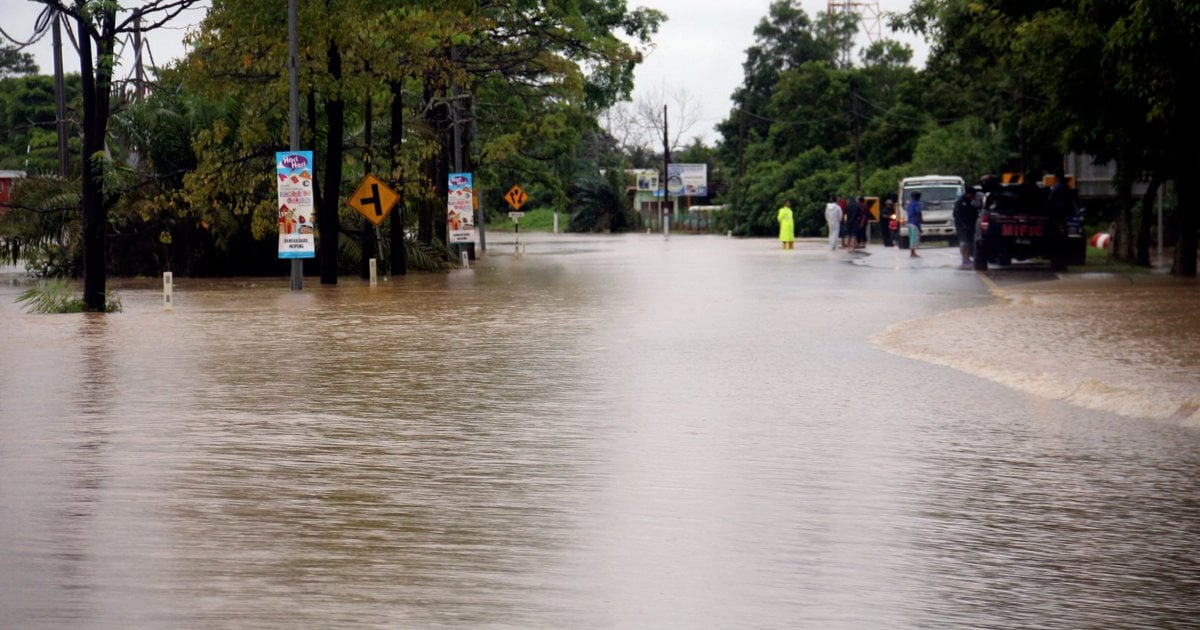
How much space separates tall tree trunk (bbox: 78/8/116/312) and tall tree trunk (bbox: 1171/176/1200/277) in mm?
19423

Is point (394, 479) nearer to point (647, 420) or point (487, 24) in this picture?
point (647, 420)

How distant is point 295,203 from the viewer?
32344mm

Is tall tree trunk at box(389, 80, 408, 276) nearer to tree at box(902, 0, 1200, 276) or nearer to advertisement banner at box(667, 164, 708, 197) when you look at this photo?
tree at box(902, 0, 1200, 276)

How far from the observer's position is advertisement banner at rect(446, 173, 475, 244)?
4241 centimetres

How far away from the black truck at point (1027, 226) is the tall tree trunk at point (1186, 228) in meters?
3.95

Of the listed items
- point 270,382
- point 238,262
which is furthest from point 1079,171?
point 270,382

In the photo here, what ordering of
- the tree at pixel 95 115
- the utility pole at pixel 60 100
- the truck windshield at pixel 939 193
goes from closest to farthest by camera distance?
the tree at pixel 95 115 < the utility pole at pixel 60 100 < the truck windshield at pixel 939 193

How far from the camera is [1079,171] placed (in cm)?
5359

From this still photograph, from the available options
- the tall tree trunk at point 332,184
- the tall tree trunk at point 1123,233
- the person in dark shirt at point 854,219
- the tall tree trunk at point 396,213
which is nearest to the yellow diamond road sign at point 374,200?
the tall tree trunk at point 332,184

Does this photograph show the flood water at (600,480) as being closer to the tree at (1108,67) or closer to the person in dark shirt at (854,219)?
the tree at (1108,67)

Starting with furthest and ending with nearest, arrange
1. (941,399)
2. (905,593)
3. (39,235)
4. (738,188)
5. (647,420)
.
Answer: (738,188) → (39,235) → (941,399) → (647,420) → (905,593)

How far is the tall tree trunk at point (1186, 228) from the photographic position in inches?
1260

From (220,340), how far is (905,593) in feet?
45.7

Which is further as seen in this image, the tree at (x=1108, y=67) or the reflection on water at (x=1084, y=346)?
the tree at (x=1108, y=67)
